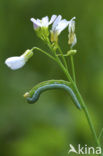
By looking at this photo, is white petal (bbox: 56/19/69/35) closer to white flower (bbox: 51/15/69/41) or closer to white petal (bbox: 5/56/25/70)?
white flower (bbox: 51/15/69/41)

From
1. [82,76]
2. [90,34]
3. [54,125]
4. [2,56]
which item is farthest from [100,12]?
[54,125]

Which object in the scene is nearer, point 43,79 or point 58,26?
point 58,26

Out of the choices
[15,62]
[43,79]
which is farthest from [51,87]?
[43,79]

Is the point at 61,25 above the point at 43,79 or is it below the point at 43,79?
above

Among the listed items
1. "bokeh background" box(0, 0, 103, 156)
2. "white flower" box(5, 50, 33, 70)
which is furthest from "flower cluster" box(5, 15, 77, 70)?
"bokeh background" box(0, 0, 103, 156)

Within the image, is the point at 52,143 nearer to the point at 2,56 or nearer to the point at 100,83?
the point at 100,83

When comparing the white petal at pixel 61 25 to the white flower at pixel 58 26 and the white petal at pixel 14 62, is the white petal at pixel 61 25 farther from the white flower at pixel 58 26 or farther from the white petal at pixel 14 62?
the white petal at pixel 14 62

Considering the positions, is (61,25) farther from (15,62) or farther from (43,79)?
(43,79)

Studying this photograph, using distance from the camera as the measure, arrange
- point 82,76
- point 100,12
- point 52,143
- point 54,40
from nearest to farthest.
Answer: point 54,40
point 52,143
point 82,76
point 100,12
